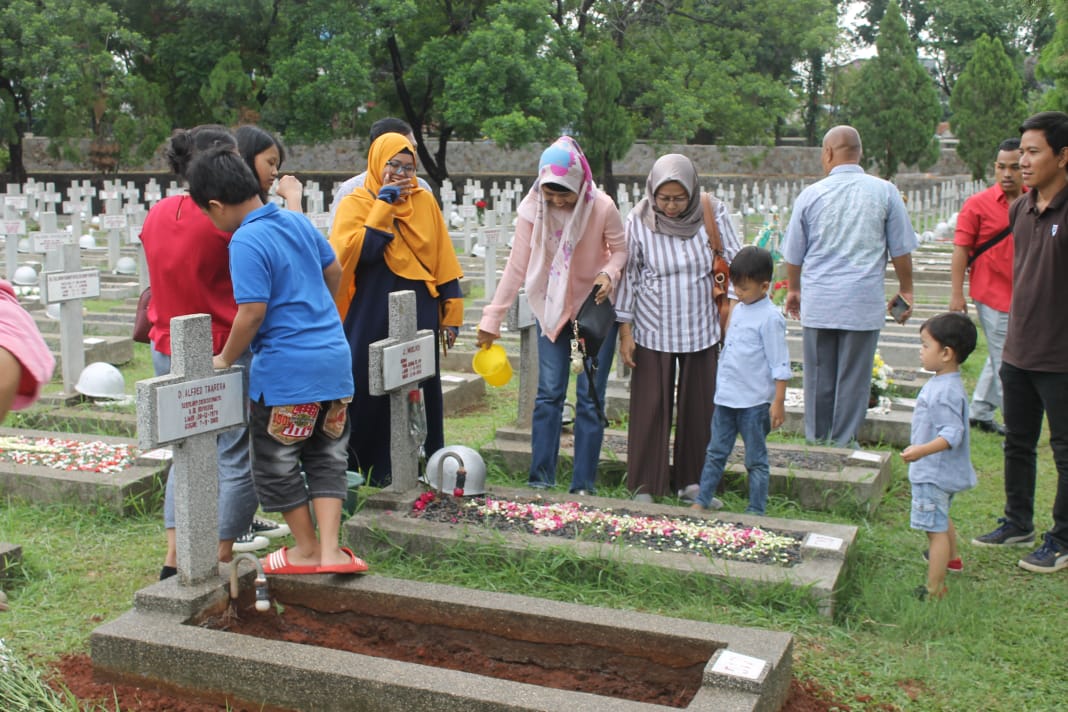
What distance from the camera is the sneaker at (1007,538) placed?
458cm

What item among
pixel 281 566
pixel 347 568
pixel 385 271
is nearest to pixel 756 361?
pixel 385 271

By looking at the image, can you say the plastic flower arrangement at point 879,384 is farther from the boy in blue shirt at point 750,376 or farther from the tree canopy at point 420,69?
the tree canopy at point 420,69

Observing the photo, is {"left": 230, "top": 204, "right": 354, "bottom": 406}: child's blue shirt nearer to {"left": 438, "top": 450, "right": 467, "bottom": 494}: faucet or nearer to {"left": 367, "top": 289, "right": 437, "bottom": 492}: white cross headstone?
{"left": 367, "top": 289, "right": 437, "bottom": 492}: white cross headstone

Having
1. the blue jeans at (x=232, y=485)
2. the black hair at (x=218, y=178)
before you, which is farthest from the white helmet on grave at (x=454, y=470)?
the black hair at (x=218, y=178)

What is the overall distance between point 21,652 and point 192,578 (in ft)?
1.98

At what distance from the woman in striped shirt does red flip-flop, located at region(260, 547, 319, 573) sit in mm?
1725

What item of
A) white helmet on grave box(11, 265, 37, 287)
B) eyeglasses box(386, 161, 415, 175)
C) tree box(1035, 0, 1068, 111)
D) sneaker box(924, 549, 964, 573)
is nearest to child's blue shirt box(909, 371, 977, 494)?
sneaker box(924, 549, 964, 573)

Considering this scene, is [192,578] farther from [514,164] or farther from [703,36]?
[514,164]

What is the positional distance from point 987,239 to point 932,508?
2.64m

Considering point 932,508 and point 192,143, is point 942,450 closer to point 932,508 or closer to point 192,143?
point 932,508

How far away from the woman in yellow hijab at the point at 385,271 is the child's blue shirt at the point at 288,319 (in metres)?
1.08

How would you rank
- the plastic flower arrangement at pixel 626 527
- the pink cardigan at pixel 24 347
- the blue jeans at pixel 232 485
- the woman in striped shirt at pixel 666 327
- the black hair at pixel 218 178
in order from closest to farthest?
the pink cardigan at pixel 24 347, the black hair at pixel 218 178, the blue jeans at pixel 232 485, the plastic flower arrangement at pixel 626 527, the woman in striped shirt at pixel 666 327

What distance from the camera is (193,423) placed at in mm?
3451

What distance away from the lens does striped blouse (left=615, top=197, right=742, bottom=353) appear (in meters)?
4.81
